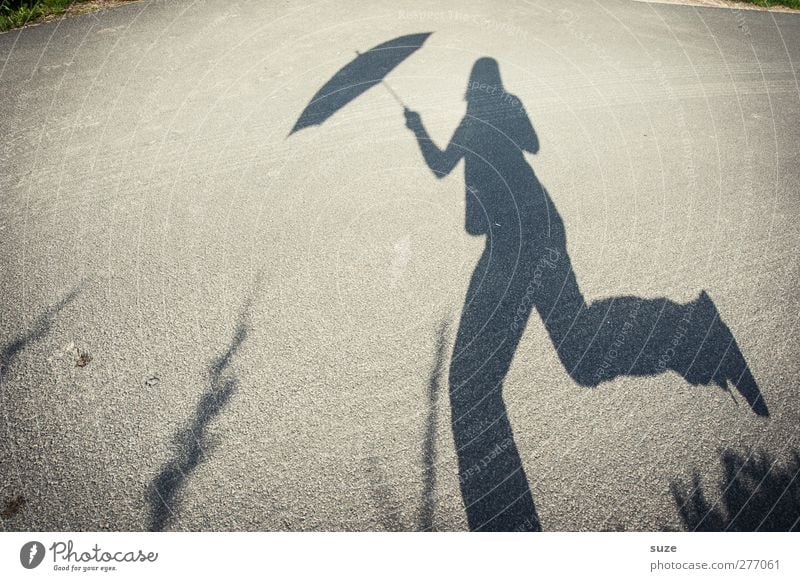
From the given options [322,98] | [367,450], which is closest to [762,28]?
[322,98]

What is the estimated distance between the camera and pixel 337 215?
4.53 m

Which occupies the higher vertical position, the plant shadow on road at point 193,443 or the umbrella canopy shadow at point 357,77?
the umbrella canopy shadow at point 357,77

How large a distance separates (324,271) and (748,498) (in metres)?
3.61

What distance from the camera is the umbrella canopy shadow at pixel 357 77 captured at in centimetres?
586

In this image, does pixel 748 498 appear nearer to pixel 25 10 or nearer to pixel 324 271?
pixel 324 271

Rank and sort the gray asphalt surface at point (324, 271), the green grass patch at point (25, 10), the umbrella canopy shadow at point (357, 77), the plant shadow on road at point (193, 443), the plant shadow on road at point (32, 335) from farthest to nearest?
the green grass patch at point (25, 10)
the umbrella canopy shadow at point (357, 77)
the plant shadow on road at point (32, 335)
the gray asphalt surface at point (324, 271)
the plant shadow on road at point (193, 443)

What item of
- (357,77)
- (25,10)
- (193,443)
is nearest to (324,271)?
(193,443)

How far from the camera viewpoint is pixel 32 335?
3494mm

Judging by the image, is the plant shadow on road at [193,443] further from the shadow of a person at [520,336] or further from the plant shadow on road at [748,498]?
the plant shadow on road at [748,498]

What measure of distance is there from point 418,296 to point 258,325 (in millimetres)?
1410

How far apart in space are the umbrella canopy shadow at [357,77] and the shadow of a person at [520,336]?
7.80ft

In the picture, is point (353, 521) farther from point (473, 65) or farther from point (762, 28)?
point (762, 28)

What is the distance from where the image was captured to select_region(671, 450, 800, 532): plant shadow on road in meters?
2.73

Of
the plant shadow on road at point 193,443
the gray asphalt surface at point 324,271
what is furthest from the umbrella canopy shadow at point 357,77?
the plant shadow on road at point 193,443
